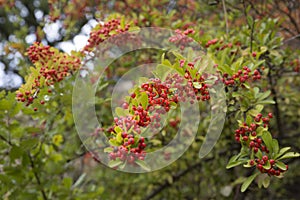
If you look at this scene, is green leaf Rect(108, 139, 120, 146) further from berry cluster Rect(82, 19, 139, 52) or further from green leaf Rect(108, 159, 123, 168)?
berry cluster Rect(82, 19, 139, 52)

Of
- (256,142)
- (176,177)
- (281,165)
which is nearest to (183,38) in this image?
(256,142)

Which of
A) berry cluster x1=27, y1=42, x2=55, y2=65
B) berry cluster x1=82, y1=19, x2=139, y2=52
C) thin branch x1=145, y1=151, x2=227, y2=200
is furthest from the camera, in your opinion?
thin branch x1=145, y1=151, x2=227, y2=200

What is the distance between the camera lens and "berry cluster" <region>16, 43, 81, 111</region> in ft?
4.68

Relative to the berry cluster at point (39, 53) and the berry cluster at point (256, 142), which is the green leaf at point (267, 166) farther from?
the berry cluster at point (39, 53)

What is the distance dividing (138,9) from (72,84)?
107 cm

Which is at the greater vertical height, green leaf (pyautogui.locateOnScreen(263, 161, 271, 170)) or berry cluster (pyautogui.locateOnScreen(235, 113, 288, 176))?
berry cluster (pyautogui.locateOnScreen(235, 113, 288, 176))

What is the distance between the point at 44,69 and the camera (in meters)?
1.53

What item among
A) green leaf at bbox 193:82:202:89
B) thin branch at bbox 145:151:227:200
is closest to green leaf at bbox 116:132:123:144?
green leaf at bbox 193:82:202:89

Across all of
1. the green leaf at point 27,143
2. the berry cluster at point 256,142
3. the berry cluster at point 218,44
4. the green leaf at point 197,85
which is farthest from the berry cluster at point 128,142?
the green leaf at point 27,143

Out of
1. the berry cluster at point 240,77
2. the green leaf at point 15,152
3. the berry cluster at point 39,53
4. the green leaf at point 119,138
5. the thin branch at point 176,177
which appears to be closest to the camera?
the green leaf at point 119,138

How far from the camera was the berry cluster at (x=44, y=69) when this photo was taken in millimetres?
1427

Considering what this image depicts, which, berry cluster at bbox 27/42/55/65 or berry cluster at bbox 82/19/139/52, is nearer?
berry cluster at bbox 27/42/55/65

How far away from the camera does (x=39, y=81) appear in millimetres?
1477

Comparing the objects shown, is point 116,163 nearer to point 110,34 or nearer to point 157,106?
point 157,106
